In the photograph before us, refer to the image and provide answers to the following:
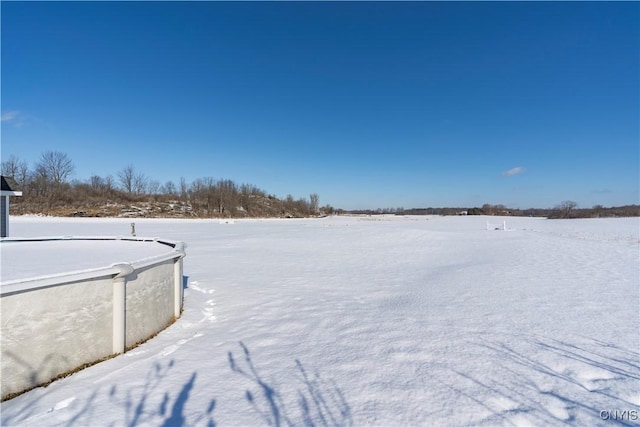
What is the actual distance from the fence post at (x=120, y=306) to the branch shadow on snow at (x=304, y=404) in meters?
1.51

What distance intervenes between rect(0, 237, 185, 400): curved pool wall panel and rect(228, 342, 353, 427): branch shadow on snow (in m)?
1.60

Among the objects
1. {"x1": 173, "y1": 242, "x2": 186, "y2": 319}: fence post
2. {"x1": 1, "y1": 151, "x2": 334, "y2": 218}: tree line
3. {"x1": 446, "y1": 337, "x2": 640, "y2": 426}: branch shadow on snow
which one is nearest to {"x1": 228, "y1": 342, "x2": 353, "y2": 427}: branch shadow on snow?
{"x1": 446, "y1": 337, "x2": 640, "y2": 426}: branch shadow on snow

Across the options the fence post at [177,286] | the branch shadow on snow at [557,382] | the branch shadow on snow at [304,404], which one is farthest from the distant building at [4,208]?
the branch shadow on snow at [557,382]

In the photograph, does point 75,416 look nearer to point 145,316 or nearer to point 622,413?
point 145,316

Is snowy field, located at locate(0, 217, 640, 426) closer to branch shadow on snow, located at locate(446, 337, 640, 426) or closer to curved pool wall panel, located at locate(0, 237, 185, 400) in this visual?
branch shadow on snow, located at locate(446, 337, 640, 426)

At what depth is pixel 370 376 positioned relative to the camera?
3004 millimetres

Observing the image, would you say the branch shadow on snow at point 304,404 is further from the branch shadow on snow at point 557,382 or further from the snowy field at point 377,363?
the branch shadow on snow at point 557,382

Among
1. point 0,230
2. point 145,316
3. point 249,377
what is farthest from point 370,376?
point 0,230

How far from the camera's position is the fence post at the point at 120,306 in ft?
10.9

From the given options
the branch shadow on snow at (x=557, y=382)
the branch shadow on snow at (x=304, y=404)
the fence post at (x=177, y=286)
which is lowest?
the branch shadow on snow at (x=304, y=404)

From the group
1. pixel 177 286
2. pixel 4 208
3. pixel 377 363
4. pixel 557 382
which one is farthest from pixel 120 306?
pixel 4 208

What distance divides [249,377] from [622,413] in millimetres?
3253

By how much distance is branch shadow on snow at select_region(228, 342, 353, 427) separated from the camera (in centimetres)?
240

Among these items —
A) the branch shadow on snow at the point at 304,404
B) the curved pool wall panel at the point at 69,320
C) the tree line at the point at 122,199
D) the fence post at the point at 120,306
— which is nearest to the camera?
the branch shadow on snow at the point at 304,404
